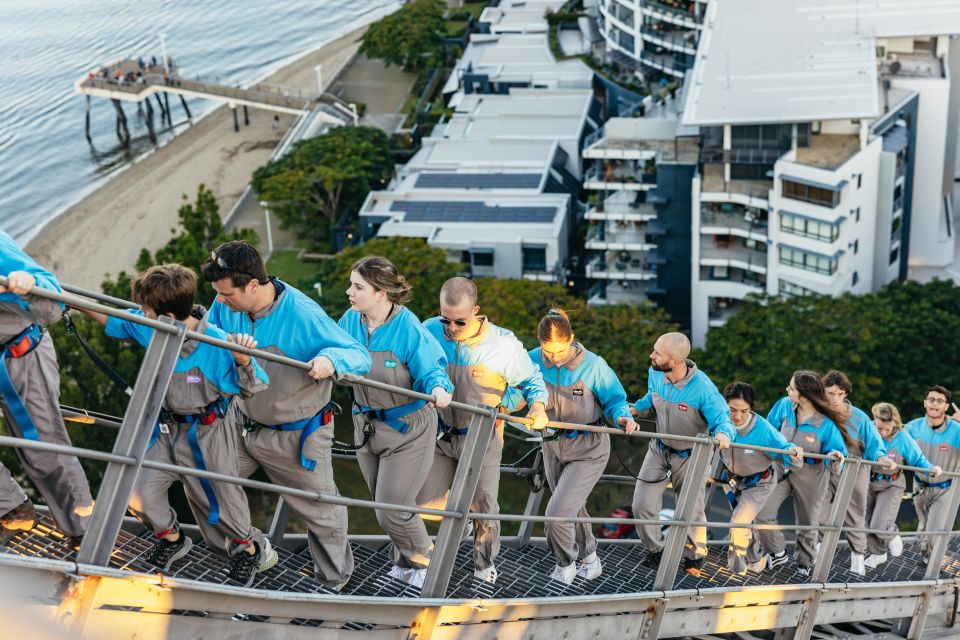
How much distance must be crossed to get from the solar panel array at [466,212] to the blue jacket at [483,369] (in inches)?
1684

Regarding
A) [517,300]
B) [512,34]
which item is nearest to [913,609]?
[517,300]

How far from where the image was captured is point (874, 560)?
13820 millimetres

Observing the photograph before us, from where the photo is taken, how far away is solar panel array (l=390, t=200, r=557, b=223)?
5288cm

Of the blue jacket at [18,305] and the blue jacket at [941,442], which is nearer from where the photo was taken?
the blue jacket at [18,305]

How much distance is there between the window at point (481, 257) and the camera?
50594 millimetres

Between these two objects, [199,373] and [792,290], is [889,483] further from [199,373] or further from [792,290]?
[792,290]

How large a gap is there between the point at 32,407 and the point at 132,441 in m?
1.79

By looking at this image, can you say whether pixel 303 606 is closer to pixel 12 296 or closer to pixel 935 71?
pixel 12 296

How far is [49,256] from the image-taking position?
59.8m

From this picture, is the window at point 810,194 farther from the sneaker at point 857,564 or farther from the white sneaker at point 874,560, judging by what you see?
the sneaker at point 857,564

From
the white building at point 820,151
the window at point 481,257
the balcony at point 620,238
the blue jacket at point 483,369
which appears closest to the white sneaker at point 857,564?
the blue jacket at point 483,369

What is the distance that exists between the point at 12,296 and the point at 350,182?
5097 centimetres

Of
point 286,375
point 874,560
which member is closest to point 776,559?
point 874,560

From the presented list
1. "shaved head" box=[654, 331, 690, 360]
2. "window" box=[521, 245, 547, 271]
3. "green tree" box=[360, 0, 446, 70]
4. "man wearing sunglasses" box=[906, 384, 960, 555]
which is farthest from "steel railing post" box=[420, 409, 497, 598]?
"green tree" box=[360, 0, 446, 70]
